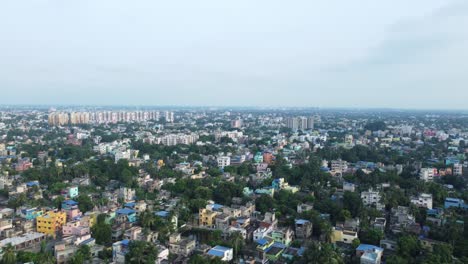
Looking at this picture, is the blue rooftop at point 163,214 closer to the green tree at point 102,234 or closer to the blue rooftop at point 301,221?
the green tree at point 102,234

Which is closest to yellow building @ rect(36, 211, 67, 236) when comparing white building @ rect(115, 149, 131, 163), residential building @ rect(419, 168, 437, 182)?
white building @ rect(115, 149, 131, 163)

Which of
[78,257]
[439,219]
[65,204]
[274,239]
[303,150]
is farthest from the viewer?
[303,150]

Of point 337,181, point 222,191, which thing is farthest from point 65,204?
point 337,181

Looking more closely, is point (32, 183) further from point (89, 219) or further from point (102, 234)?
point (102, 234)

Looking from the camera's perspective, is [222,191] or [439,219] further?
[222,191]

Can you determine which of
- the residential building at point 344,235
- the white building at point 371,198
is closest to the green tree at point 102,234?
the residential building at point 344,235

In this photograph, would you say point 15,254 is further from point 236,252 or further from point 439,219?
point 439,219

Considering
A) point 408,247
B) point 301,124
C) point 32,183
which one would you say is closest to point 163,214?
point 408,247
